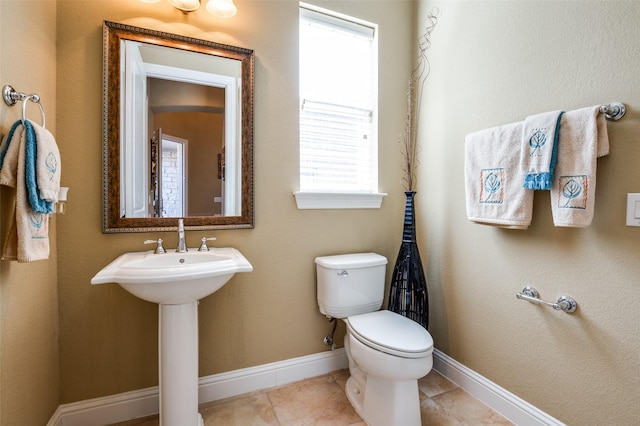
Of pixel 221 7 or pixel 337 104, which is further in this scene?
pixel 337 104

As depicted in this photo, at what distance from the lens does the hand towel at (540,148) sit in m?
1.21

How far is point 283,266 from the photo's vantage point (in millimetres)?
1818

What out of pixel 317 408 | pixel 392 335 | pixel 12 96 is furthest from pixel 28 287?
pixel 392 335

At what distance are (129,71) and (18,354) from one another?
131 cm

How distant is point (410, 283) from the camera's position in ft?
6.05

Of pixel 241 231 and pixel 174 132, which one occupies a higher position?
pixel 174 132

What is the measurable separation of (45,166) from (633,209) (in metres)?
2.14

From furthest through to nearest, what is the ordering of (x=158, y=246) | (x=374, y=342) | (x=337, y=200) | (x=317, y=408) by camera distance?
(x=337, y=200), (x=317, y=408), (x=158, y=246), (x=374, y=342)

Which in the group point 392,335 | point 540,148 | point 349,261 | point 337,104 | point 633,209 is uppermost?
point 337,104

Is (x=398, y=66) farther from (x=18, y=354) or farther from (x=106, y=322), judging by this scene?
(x=18, y=354)

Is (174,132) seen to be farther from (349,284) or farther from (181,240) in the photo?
(349,284)

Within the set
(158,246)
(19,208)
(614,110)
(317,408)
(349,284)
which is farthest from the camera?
(349,284)

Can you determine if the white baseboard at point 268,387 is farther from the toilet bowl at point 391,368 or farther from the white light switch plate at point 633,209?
the white light switch plate at point 633,209

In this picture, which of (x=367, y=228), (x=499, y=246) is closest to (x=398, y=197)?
(x=367, y=228)
